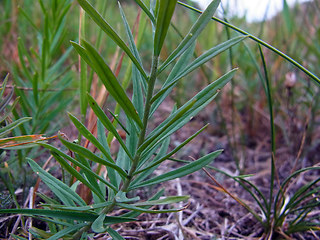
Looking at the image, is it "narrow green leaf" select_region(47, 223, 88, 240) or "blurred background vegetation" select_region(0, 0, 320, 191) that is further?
"blurred background vegetation" select_region(0, 0, 320, 191)

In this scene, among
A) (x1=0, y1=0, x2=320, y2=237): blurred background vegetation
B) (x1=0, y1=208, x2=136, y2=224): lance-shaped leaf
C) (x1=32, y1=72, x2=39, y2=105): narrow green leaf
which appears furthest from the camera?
(x1=0, y1=0, x2=320, y2=237): blurred background vegetation

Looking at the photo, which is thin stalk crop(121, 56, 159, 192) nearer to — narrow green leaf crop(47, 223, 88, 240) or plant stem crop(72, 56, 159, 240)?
plant stem crop(72, 56, 159, 240)

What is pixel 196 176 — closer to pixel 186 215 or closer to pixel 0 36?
pixel 186 215

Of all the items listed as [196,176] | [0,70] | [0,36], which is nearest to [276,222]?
[196,176]

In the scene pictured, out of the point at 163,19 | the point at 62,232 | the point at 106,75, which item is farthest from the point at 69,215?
the point at 163,19

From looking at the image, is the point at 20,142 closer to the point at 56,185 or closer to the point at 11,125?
the point at 11,125

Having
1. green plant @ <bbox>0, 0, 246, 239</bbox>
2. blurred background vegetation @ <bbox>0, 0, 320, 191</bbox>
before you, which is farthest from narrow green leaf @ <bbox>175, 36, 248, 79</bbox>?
blurred background vegetation @ <bbox>0, 0, 320, 191</bbox>

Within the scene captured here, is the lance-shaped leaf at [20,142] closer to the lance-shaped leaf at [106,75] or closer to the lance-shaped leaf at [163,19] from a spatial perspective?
the lance-shaped leaf at [106,75]

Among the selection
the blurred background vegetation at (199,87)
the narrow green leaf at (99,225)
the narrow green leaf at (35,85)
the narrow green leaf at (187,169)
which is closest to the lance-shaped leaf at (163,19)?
the narrow green leaf at (187,169)
